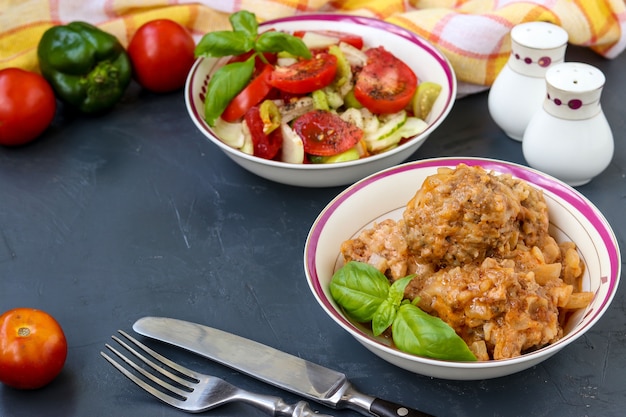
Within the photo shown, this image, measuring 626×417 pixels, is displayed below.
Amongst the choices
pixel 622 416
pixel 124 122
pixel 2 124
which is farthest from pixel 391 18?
pixel 622 416

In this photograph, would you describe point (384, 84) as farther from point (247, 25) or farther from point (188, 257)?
point (188, 257)

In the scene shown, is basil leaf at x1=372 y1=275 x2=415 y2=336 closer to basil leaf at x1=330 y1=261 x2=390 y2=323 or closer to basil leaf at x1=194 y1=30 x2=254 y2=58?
basil leaf at x1=330 y1=261 x2=390 y2=323

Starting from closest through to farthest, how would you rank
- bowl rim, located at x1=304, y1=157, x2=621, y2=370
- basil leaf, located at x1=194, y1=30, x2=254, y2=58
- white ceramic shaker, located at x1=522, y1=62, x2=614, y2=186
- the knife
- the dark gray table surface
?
bowl rim, located at x1=304, y1=157, x2=621, y2=370, the knife, the dark gray table surface, white ceramic shaker, located at x1=522, y1=62, x2=614, y2=186, basil leaf, located at x1=194, y1=30, x2=254, y2=58

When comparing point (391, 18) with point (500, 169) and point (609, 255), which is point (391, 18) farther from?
point (609, 255)

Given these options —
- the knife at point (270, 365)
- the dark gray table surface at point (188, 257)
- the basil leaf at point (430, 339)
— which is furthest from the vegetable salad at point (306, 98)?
the basil leaf at point (430, 339)

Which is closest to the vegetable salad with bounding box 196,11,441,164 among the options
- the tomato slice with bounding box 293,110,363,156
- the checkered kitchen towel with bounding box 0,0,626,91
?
the tomato slice with bounding box 293,110,363,156

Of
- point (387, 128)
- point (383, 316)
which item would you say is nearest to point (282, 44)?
point (387, 128)
